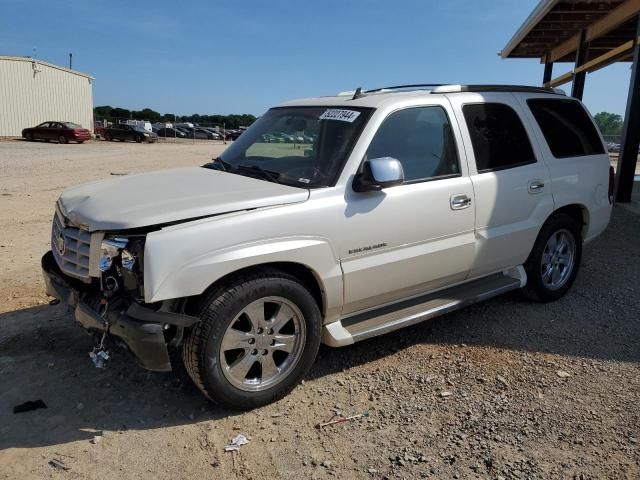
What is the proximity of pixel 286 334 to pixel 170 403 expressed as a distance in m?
0.85

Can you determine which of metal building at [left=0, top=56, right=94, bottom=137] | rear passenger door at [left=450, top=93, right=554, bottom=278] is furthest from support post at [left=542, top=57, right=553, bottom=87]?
metal building at [left=0, top=56, right=94, bottom=137]

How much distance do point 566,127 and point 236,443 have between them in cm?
402

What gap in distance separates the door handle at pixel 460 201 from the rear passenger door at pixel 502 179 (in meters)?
0.12

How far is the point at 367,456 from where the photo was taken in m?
2.94

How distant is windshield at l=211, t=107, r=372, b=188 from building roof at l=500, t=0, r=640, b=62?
8.50 metres

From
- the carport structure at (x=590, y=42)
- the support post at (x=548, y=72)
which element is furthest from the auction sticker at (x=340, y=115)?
the support post at (x=548, y=72)

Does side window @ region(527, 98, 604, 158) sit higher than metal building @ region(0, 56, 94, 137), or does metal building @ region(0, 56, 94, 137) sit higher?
metal building @ region(0, 56, 94, 137)

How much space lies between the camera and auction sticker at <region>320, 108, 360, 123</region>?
3.84 m

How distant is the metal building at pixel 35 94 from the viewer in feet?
127

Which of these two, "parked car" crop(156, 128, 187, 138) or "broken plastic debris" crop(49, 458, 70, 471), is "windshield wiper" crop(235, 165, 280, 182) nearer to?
"broken plastic debris" crop(49, 458, 70, 471)

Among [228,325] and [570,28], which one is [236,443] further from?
[570,28]

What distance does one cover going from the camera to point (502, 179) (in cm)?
432

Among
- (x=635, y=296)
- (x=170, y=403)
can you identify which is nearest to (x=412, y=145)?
(x=170, y=403)

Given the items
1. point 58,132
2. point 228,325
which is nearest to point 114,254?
point 228,325
